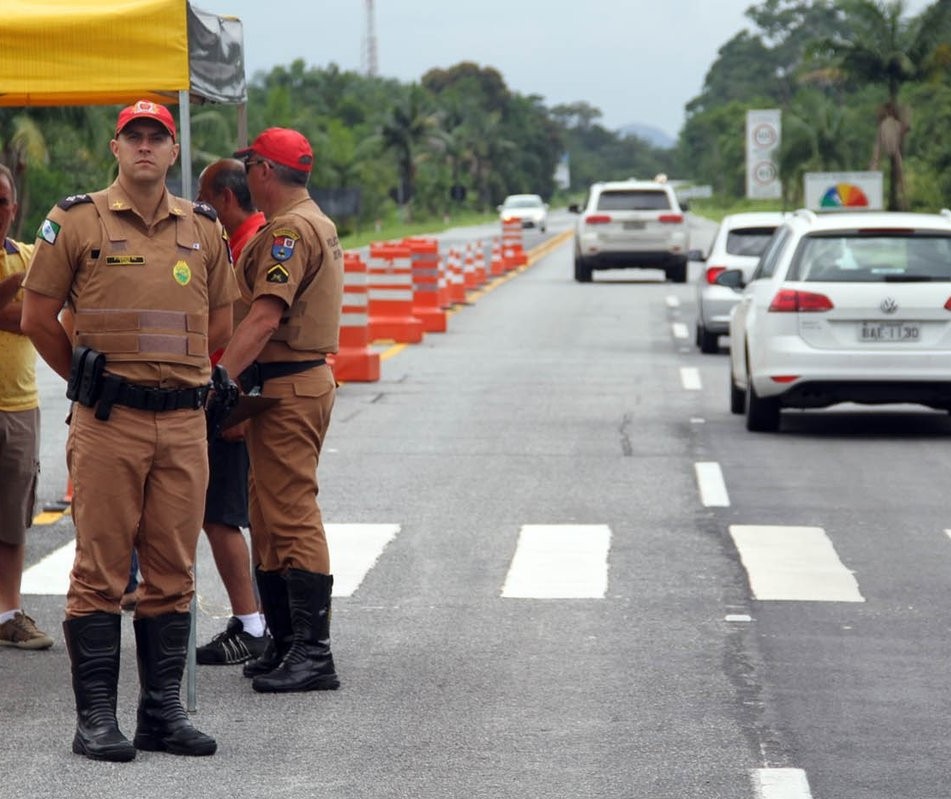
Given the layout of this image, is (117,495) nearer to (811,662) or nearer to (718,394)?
(811,662)

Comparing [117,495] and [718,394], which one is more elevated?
[117,495]

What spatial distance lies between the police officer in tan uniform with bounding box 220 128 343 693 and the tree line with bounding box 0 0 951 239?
8567 mm

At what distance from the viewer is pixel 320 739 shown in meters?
6.46

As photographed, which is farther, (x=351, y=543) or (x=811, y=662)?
(x=351, y=543)

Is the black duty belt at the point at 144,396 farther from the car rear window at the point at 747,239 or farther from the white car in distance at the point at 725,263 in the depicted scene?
the car rear window at the point at 747,239

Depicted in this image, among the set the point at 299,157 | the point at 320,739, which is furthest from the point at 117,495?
the point at 299,157

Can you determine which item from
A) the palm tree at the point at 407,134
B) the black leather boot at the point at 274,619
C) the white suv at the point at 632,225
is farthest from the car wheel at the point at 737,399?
the palm tree at the point at 407,134

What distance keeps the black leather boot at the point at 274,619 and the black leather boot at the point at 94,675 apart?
43.0 inches

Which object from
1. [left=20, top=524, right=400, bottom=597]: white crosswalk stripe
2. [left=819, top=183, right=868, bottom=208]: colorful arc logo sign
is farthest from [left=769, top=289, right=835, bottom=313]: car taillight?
[left=819, top=183, right=868, bottom=208]: colorful arc logo sign

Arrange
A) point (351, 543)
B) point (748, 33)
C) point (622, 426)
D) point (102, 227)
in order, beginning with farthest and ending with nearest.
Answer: point (748, 33), point (622, 426), point (351, 543), point (102, 227)

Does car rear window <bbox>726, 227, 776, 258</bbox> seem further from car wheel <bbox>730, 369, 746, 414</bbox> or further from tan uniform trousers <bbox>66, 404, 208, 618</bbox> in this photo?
tan uniform trousers <bbox>66, 404, 208, 618</bbox>

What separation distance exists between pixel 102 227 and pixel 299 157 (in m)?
1.23

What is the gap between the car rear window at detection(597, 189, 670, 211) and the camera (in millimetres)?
38062

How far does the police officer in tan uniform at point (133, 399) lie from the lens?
612cm
